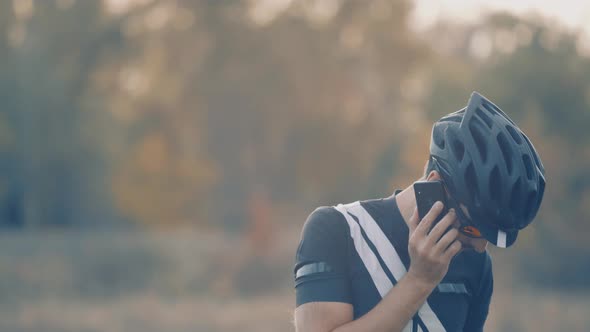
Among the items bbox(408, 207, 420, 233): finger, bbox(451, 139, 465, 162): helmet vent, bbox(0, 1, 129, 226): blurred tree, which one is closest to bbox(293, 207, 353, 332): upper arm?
bbox(408, 207, 420, 233): finger

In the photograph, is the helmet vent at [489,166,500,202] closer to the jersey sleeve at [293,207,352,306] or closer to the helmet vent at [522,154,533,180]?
the helmet vent at [522,154,533,180]

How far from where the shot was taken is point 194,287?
2905cm

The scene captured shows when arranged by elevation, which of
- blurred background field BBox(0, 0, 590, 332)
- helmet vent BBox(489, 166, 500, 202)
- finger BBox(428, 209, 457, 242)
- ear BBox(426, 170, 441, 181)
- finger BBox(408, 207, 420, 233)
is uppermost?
blurred background field BBox(0, 0, 590, 332)

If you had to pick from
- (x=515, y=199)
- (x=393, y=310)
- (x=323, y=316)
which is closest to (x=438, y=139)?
(x=515, y=199)

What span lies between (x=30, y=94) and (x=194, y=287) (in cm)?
1501

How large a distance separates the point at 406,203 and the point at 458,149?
26 cm

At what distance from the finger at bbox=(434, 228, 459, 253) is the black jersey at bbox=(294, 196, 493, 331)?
0.66 feet

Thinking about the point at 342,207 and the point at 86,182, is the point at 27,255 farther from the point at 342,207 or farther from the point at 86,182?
the point at 342,207

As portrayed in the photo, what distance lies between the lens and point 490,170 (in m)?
2.80

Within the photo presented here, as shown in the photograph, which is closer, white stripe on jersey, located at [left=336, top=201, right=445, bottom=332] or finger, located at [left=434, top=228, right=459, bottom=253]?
finger, located at [left=434, top=228, right=459, bottom=253]

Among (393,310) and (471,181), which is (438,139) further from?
(393,310)

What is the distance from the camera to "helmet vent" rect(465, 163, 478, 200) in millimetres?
2801

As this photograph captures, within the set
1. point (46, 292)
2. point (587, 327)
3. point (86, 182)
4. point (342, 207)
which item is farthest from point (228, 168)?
point (342, 207)

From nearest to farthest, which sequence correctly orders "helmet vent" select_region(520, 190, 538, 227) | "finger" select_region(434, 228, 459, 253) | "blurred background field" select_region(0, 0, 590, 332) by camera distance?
"finger" select_region(434, 228, 459, 253)
"helmet vent" select_region(520, 190, 538, 227)
"blurred background field" select_region(0, 0, 590, 332)
